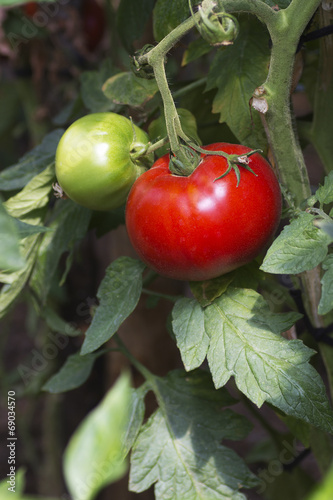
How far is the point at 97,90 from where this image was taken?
0.74 meters

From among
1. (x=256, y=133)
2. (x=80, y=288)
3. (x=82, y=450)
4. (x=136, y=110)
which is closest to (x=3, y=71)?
(x=80, y=288)

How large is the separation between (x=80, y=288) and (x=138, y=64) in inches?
49.5

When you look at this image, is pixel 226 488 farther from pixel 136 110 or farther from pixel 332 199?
pixel 136 110

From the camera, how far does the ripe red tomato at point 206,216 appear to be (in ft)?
1.45

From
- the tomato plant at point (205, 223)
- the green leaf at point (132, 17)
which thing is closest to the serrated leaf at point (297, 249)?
the tomato plant at point (205, 223)

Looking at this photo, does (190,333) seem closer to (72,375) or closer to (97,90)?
(72,375)

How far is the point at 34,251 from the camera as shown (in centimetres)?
66

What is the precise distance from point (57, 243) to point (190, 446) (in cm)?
31

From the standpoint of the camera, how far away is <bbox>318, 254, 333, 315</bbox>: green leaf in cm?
34

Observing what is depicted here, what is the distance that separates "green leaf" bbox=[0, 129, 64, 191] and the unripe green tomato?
6.7 inches

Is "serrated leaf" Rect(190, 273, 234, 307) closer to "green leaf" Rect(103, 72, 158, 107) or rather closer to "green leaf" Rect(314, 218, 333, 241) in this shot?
"green leaf" Rect(314, 218, 333, 241)

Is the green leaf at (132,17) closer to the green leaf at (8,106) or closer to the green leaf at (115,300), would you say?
the green leaf at (115,300)

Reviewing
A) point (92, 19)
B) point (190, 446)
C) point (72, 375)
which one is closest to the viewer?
point (190, 446)

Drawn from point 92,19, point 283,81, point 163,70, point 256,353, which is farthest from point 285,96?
point 92,19
